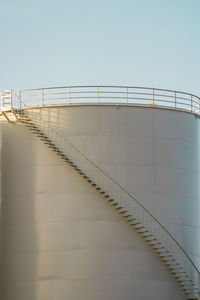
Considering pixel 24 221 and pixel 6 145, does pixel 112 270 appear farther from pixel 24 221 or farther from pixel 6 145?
pixel 6 145

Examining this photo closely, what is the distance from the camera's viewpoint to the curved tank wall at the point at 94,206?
35812mm

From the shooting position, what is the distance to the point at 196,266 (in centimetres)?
3762

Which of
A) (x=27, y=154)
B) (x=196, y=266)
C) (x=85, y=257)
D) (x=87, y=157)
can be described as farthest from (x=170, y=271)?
(x=27, y=154)

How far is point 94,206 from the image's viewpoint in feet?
119

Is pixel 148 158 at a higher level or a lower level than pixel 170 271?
higher

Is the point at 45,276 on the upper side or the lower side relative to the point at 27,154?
lower

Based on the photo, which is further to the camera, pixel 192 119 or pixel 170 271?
pixel 192 119

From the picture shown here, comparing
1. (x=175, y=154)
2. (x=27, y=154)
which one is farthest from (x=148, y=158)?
(x=27, y=154)

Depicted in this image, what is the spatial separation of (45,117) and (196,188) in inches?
370

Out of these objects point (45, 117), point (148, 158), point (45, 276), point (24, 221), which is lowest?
point (45, 276)

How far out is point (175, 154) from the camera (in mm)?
38219

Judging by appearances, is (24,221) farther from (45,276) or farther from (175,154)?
(175,154)

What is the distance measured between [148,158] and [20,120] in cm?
745

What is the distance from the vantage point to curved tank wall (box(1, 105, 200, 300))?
35812mm
